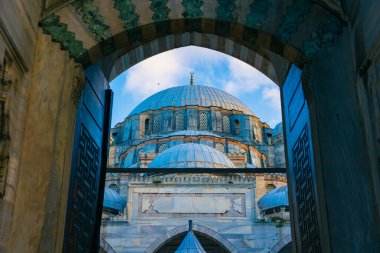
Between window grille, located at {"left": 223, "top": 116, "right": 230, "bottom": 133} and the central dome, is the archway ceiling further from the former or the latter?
the central dome

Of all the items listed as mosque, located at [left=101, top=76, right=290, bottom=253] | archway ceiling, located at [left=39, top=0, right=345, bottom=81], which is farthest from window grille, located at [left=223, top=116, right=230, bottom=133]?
archway ceiling, located at [left=39, top=0, right=345, bottom=81]

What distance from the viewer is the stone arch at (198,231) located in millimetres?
26406

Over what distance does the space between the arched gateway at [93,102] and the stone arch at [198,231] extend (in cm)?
2190

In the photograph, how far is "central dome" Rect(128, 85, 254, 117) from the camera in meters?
45.6

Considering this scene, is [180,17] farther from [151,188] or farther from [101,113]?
[151,188]

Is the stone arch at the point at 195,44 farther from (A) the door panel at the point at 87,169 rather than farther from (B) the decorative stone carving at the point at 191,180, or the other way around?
(B) the decorative stone carving at the point at 191,180

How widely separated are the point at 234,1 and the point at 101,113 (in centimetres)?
176

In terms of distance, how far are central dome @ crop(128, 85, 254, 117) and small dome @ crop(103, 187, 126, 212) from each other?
1818 centimetres

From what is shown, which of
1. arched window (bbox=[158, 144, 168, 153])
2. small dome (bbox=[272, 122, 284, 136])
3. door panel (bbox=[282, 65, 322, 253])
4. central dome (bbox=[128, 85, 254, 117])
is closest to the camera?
door panel (bbox=[282, 65, 322, 253])

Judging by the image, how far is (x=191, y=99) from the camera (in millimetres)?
45781

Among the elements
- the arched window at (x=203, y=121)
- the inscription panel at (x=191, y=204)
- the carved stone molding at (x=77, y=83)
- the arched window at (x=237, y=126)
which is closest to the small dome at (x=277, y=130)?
the arched window at (x=237, y=126)

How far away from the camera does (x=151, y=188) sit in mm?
27297

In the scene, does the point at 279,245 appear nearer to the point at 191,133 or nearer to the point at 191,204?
the point at 191,204

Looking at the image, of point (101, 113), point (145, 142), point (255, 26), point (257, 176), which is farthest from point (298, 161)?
point (145, 142)
